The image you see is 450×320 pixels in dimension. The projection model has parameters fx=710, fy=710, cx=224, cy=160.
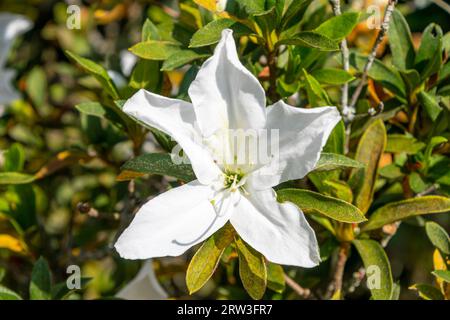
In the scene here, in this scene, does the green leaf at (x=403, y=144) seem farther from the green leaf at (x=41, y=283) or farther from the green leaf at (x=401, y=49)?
the green leaf at (x=41, y=283)

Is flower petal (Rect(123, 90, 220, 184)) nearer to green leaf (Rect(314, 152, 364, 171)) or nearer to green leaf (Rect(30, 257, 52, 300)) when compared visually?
green leaf (Rect(314, 152, 364, 171))

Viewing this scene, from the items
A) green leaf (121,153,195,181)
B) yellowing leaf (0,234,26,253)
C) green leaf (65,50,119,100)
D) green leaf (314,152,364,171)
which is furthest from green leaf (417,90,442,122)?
yellowing leaf (0,234,26,253)

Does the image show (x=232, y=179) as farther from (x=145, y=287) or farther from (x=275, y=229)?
(x=145, y=287)

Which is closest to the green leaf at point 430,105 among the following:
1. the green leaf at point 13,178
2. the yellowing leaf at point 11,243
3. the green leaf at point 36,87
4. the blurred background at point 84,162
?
the blurred background at point 84,162

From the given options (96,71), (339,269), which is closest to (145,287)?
(339,269)
